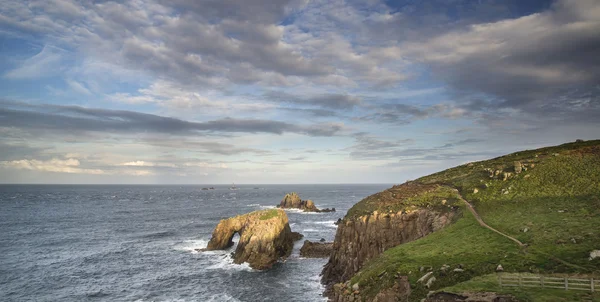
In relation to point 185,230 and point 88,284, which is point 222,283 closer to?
point 88,284

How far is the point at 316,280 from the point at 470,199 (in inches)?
1298

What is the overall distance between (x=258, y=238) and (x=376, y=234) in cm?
2992

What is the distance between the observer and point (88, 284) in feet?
187

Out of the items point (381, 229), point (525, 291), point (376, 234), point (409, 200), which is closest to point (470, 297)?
point (525, 291)

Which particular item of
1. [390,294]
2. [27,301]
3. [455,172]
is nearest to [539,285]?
[390,294]

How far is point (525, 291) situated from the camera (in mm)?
24094

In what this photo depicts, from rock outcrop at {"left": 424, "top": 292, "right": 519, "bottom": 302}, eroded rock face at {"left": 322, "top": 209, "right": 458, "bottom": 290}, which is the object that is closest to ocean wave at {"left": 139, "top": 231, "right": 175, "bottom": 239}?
eroded rock face at {"left": 322, "top": 209, "right": 458, "bottom": 290}

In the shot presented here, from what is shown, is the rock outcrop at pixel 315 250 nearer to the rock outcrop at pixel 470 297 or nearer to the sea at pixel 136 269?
the sea at pixel 136 269

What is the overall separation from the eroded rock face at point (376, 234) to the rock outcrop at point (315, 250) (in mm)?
17061

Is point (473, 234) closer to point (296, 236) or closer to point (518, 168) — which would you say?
point (518, 168)

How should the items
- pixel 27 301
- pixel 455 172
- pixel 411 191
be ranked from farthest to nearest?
pixel 455 172
pixel 411 191
pixel 27 301

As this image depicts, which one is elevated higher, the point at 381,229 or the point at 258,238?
the point at 381,229

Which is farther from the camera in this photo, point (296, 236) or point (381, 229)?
point (296, 236)

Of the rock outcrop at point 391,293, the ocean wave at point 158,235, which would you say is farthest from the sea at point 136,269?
the rock outcrop at point 391,293
